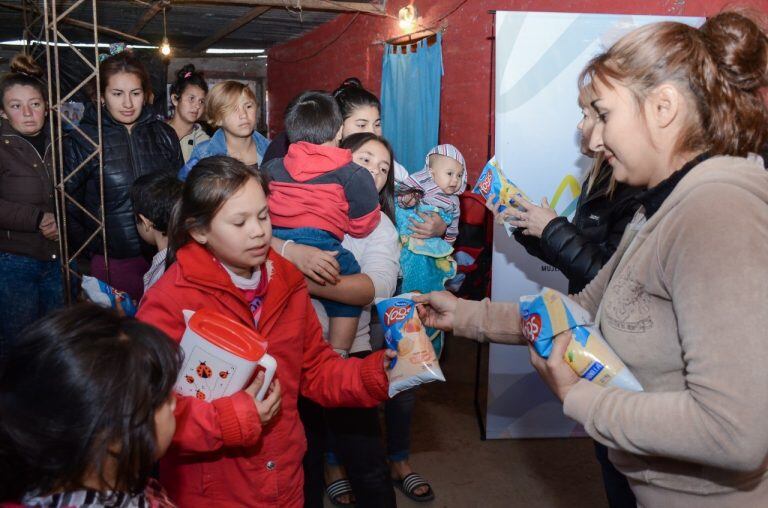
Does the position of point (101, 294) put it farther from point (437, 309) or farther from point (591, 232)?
point (591, 232)

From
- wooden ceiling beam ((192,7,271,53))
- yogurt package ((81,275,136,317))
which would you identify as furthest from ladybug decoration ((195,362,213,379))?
wooden ceiling beam ((192,7,271,53))

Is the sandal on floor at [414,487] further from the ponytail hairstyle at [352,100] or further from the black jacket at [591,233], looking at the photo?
the ponytail hairstyle at [352,100]

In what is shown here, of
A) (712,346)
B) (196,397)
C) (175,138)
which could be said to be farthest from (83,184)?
(712,346)

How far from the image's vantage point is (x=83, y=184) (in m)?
3.51

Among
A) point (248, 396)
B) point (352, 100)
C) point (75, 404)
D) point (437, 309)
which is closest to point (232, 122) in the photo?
point (352, 100)

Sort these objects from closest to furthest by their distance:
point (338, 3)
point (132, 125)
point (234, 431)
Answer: point (234, 431), point (132, 125), point (338, 3)

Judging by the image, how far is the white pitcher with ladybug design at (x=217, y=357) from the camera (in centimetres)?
133

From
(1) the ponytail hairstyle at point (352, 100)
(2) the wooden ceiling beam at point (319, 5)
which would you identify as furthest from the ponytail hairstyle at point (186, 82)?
(2) the wooden ceiling beam at point (319, 5)

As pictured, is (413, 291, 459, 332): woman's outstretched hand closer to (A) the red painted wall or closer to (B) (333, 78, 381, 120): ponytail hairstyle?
(A) the red painted wall

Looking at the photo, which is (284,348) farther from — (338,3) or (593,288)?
(338,3)

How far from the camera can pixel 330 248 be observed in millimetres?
2135

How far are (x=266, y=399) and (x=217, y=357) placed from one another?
0.67ft

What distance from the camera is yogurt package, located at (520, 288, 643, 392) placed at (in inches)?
46.0

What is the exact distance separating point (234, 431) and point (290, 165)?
3.63 ft
